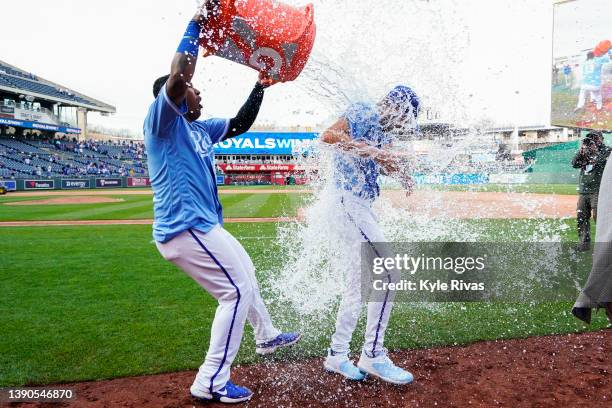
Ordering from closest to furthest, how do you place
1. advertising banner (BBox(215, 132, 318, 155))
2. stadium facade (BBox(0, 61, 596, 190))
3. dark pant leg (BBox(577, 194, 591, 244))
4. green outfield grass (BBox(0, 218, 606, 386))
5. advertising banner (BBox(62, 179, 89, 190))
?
green outfield grass (BBox(0, 218, 606, 386)), dark pant leg (BBox(577, 194, 591, 244)), advertising banner (BBox(62, 179, 89, 190)), stadium facade (BBox(0, 61, 596, 190)), advertising banner (BBox(215, 132, 318, 155))

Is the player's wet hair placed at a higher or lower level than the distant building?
lower

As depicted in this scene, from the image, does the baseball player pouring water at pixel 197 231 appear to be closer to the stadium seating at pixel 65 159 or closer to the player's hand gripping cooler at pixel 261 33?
the player's hand gripping cooler at pixel 261 33

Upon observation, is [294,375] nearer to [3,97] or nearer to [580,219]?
[580,219]

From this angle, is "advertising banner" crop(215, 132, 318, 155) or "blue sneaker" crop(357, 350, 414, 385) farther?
"advertising banner" crop(215, 132, 318, 155)

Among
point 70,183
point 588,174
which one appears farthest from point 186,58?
point 70,183

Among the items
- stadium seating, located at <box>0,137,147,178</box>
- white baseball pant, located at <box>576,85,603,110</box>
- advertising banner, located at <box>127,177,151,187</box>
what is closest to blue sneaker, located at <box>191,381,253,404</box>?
white baseball pant, located at <box>576,85,603,110</box>

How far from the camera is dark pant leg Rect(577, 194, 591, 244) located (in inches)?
306

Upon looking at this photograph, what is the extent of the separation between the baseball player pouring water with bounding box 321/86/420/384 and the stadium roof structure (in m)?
49.3

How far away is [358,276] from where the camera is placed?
10.4 ft

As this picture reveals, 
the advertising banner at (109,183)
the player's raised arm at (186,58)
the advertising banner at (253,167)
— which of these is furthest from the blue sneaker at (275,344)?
the advertising banner at (253,167)

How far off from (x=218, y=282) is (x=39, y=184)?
118ft

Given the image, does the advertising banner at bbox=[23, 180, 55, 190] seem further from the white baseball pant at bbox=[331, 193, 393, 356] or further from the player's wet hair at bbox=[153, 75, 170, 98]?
the white baseball pant at bbox=[331, 193, 393, 356]

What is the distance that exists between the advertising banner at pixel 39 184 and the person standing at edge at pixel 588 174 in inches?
1378

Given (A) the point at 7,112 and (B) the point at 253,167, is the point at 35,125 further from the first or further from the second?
(B) the point at 253,167
